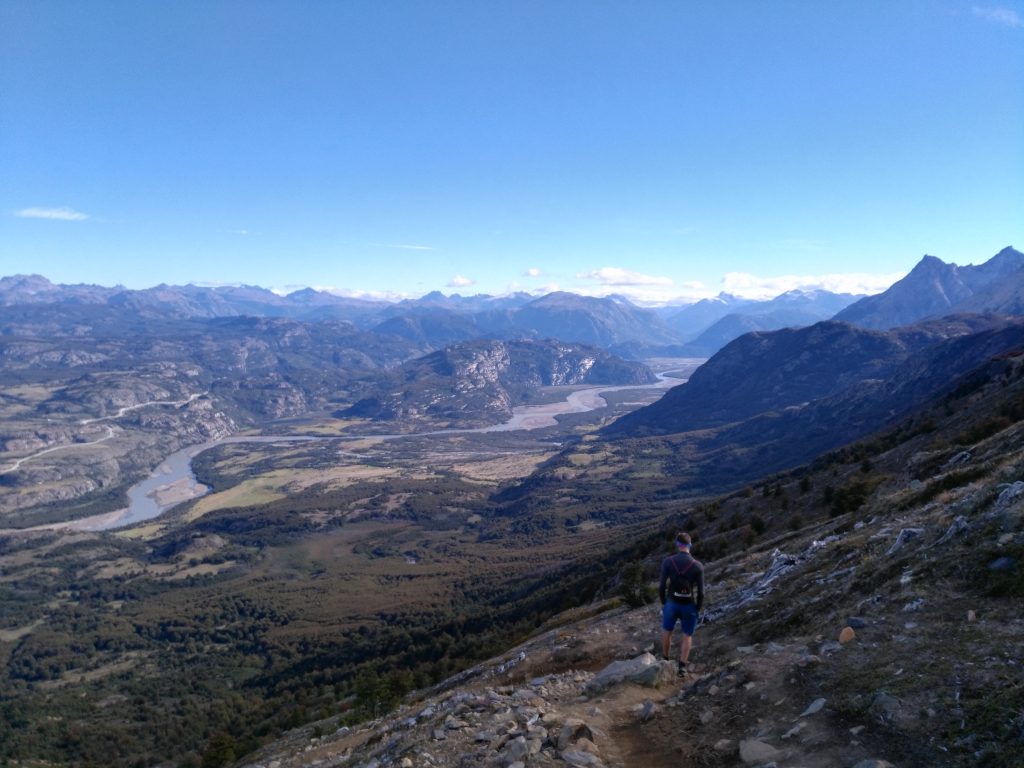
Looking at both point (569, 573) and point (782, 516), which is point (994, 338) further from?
point (782, 516)

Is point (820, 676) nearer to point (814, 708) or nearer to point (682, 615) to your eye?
point (814, 708)

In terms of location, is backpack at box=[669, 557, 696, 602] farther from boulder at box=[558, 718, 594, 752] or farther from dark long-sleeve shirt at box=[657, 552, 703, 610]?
boulder at box=[558, 718, 594, 752]

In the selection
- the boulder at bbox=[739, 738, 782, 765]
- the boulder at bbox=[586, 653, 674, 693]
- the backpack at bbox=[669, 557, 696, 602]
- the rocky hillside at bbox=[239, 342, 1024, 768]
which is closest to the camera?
the rocky hillside at bbox=[239, 342, 1024, 768]

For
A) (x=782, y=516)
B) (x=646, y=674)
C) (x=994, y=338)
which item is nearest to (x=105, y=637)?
(x=782, y=516)

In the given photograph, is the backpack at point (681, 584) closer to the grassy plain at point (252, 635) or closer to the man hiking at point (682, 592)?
the man hiking at point (682, 592)

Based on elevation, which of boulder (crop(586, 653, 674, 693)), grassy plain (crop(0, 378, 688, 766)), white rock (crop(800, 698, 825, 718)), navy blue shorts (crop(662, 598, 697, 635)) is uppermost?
white rock (crop(800, 698, 825, 718))

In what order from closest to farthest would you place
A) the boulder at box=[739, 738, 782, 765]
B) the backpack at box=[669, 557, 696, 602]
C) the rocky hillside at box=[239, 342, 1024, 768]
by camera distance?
the rocky hillside at box=[239, 342, 1024, 768], the boulder at box=[739, 738, 782, 765], the backpack at box=[669, 557, 696, 602]

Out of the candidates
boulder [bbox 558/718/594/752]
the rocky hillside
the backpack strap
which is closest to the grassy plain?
the rocky hillside

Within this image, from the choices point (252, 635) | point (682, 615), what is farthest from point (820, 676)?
point (252, 635)

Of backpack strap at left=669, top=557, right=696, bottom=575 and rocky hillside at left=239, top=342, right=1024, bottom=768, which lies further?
backpack strap at left=669, top=557, right=696, bottom=575
